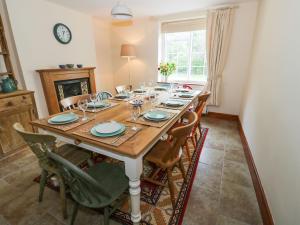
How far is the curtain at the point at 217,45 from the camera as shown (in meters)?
3.23

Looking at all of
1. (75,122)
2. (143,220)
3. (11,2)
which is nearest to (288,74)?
(143,220)

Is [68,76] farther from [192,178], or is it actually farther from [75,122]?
[192,178]

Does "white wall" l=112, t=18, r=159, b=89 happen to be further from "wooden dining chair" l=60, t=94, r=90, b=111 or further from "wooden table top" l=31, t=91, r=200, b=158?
"wooden table top" l=31, t=91, r=200, b=158

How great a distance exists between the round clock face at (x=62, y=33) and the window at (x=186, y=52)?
88.5 inches

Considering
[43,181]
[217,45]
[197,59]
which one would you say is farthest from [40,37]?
[217,45]

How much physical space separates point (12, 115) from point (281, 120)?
3.23 m

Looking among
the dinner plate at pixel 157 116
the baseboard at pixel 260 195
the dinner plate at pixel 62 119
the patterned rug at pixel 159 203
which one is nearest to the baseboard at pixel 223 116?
the baseboard at pixel 260 195

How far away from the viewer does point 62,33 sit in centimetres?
325

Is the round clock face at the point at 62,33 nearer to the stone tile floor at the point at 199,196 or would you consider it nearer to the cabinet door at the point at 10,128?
the cabinet door at the point at 10,128

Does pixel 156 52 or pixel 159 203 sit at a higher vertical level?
pixel 156 52

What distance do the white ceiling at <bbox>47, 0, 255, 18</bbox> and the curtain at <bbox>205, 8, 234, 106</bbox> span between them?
0.76ft

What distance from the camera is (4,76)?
8.27 feet

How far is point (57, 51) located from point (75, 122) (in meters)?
2.54

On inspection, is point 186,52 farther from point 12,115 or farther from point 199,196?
point 12,115
